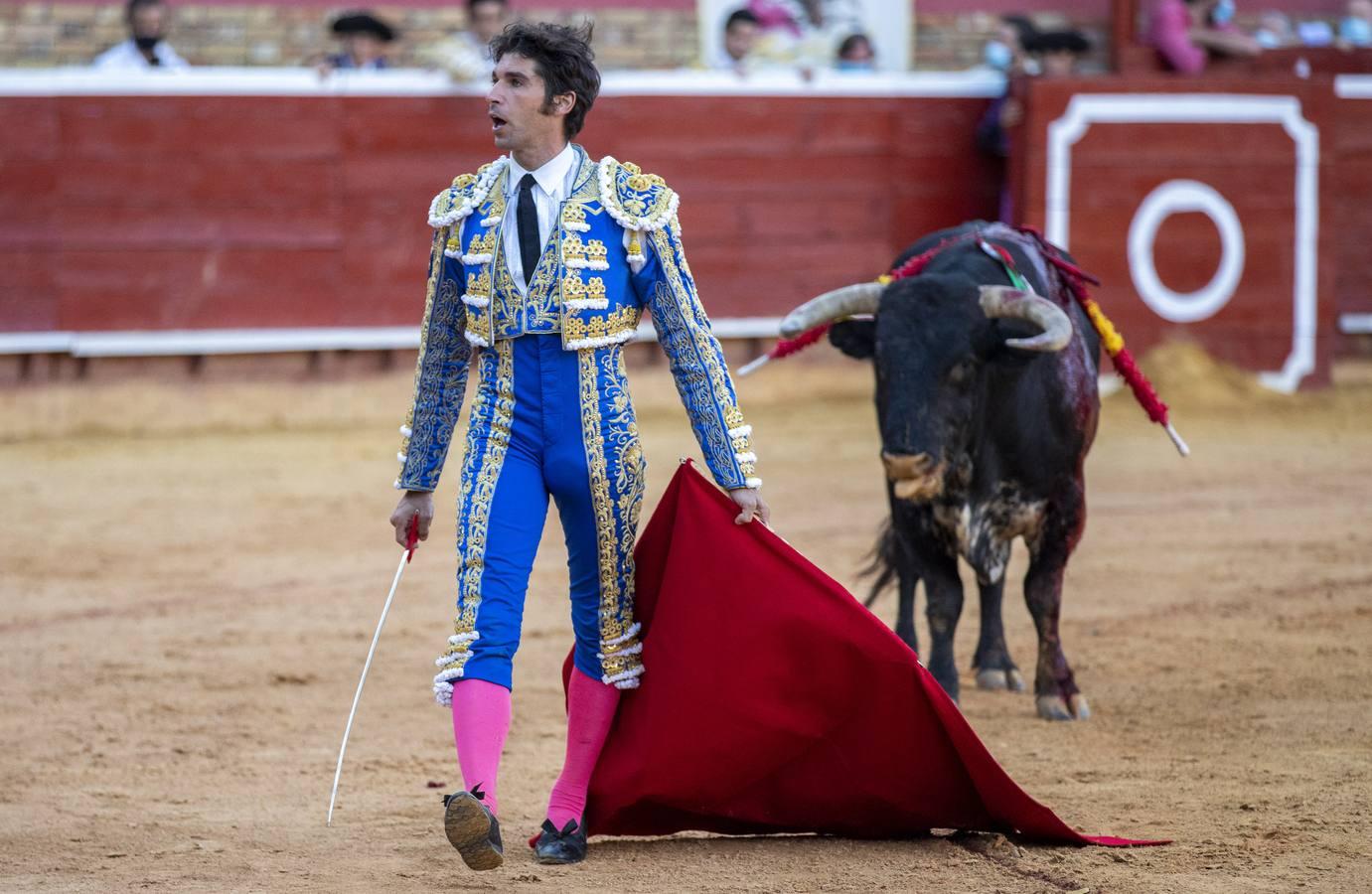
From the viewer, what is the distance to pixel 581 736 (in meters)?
3.07

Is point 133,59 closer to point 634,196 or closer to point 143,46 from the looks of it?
point 143,46

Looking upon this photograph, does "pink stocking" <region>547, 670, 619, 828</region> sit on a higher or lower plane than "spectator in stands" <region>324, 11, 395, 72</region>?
lower

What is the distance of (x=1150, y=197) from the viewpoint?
9.27 meters

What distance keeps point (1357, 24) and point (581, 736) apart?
907cm

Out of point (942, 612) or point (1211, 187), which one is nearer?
point (942, 612)

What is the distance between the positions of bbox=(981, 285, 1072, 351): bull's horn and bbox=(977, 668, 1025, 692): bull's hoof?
91cm

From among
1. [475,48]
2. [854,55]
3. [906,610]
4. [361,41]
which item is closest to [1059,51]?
[854,55]

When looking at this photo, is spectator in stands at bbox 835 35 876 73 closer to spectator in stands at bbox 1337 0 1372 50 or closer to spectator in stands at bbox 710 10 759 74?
spectator in stands at bbox 710 10 759 74

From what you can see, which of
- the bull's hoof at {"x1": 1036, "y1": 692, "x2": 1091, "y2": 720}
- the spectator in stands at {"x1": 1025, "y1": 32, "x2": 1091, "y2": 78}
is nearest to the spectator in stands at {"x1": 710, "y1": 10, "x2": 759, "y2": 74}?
the spectator in stands at {"x1": 1025, "y1": 32, "x2": 1091, "y2": 78}

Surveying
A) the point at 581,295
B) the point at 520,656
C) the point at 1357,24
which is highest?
the point at 1357,24

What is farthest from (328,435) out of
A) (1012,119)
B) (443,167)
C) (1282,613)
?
(1282,613)

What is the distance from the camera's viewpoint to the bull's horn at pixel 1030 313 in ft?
12.8

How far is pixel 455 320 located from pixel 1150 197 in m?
6.82

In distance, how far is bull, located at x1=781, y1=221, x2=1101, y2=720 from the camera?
3922 mm
